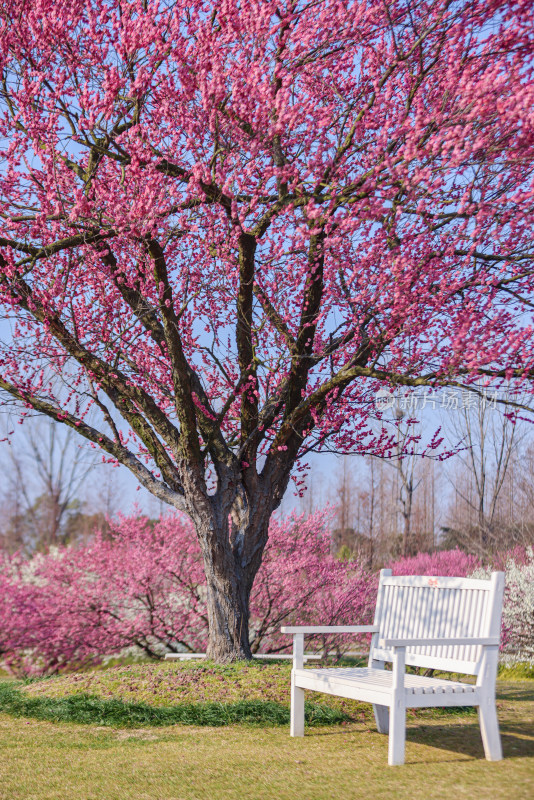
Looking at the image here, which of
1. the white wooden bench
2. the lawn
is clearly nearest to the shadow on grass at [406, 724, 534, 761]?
the lawn

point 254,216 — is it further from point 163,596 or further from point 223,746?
point 163,596

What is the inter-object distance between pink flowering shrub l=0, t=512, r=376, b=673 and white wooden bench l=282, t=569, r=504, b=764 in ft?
20.7

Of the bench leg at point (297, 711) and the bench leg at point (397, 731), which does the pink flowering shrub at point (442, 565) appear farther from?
the bench leg at point (397, 731)

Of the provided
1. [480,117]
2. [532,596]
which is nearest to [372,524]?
[532,596]

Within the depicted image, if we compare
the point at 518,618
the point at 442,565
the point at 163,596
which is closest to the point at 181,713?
the point at 163,596

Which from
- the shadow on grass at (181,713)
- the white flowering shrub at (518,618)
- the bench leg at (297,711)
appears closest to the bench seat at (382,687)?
the bench leg at (297,711)

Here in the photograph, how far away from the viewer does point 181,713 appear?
5320mm

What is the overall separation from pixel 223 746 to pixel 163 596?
744cm

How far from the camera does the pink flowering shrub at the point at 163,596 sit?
37.3ft

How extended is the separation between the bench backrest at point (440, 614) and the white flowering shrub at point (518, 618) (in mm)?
8714

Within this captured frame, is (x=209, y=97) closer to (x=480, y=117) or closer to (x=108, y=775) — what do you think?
(x=480, y=117)

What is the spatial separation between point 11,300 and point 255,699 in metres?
4.53

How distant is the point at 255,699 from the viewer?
560cm

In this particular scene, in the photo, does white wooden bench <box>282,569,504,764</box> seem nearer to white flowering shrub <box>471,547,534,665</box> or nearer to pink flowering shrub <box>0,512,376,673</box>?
pink flowering shrub <box>0,512,376,673</box>
